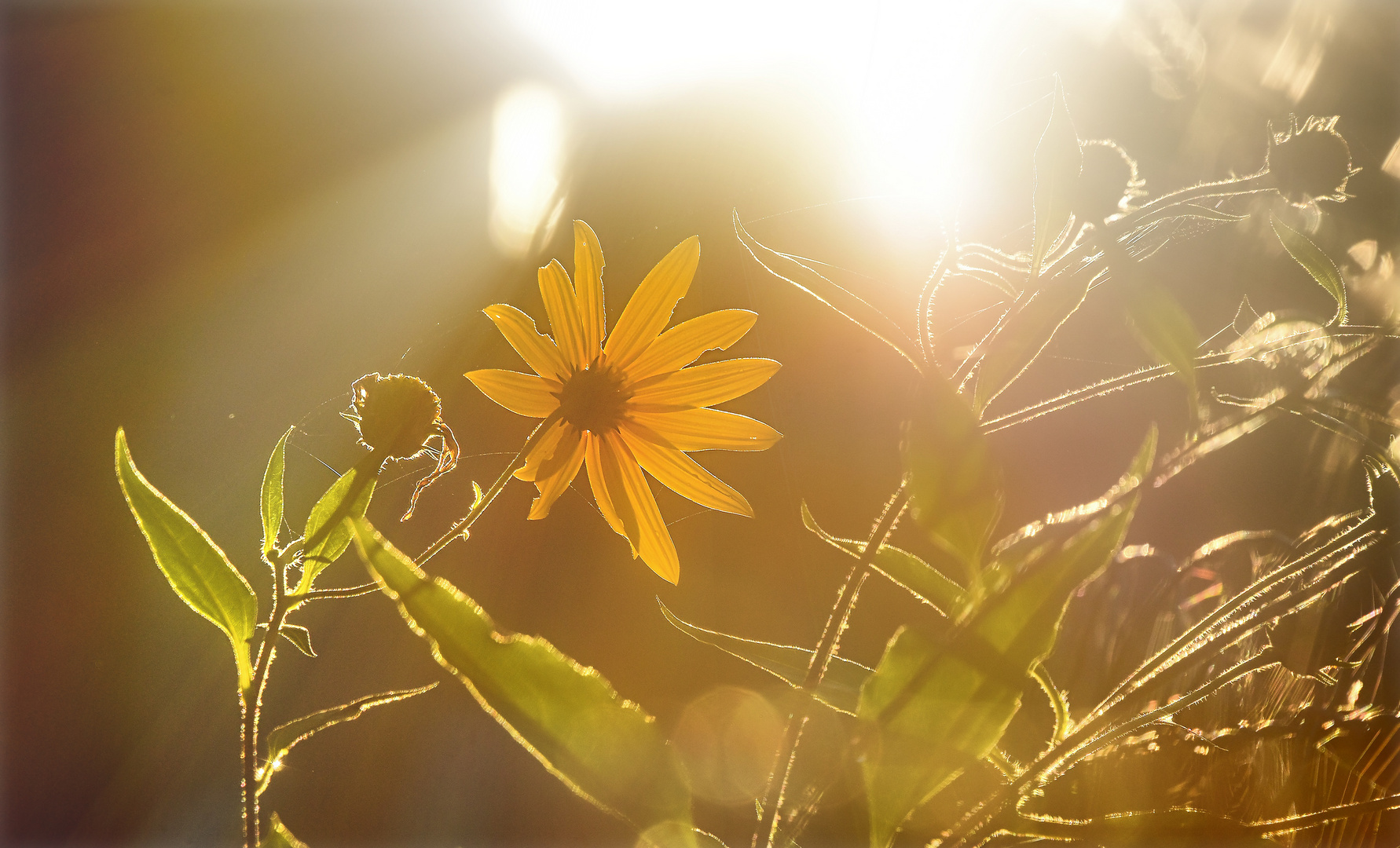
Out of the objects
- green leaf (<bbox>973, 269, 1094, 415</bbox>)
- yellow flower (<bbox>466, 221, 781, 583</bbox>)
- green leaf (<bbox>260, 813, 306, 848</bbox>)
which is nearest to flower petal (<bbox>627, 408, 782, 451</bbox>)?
yellow flower (<bbox>466, 221, 781, 583</bbox>)

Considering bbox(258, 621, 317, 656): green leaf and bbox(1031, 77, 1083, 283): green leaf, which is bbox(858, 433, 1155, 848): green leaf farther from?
bbox(258, 621, 317, 656): green leaf

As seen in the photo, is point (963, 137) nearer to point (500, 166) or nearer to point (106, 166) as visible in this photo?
point (500, 166)

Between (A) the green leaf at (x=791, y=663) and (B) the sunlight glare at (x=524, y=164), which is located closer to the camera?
(A) the green leaf at (x=791, y=663)

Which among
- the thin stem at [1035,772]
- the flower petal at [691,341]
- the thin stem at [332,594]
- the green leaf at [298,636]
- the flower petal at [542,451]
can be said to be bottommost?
the thin stem at [1035,772]

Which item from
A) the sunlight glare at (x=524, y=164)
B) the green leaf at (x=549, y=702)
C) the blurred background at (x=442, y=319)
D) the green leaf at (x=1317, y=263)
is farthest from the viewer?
the sunlight glare at (x=524, y=164)

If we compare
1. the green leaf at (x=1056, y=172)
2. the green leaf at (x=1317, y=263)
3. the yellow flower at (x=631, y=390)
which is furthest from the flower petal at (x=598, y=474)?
the green leaf at (x=1317, y=263)

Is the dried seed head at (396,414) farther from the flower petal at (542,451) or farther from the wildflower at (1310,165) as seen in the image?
the wildflower at (1310,165)
